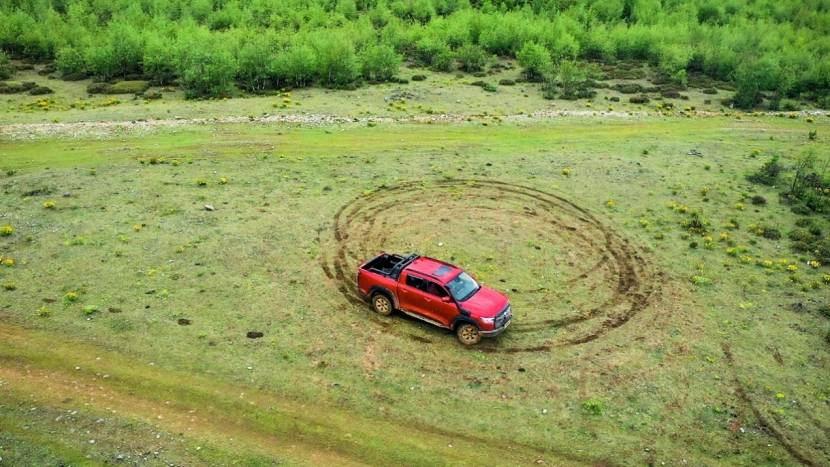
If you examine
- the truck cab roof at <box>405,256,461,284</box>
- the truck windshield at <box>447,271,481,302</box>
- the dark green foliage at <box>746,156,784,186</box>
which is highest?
the truck cab roof at <box>405,256,461,284</box>

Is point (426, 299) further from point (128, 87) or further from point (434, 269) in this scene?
point (128, 87)

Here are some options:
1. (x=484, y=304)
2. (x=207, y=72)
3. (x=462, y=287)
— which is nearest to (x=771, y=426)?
(x=484, y=304)

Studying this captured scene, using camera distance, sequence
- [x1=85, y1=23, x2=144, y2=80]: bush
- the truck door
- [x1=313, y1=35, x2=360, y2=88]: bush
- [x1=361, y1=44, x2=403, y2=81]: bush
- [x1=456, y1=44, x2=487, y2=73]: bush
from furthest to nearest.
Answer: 1. [x1=456, y1=44, x2=487, y2=73]: bush
2. [x1=85, y1=23, x2=144, y2=80]: bush
3. [x1=361, y1=44, x2=403, y2=81]: bush
4. [x1=313, y1=35, x2=360, y2=88]: bush
5. the truck door

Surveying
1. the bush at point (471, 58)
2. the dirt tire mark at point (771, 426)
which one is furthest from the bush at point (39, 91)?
the dirt tire mark at point (771, 426)

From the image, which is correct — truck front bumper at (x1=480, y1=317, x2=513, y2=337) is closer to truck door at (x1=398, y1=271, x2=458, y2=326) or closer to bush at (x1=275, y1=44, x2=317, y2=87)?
truck door at (x1=398, y1=271, x2=458, y2=326)

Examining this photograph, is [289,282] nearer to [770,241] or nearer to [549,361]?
[549,361]

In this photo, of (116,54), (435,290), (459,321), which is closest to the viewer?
(459,321)

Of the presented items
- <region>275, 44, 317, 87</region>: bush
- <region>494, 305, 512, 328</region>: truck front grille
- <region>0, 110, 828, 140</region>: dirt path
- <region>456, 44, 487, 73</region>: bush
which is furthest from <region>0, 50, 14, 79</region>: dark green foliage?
<region>494, 305, 512, 328</region>: truck front grille
